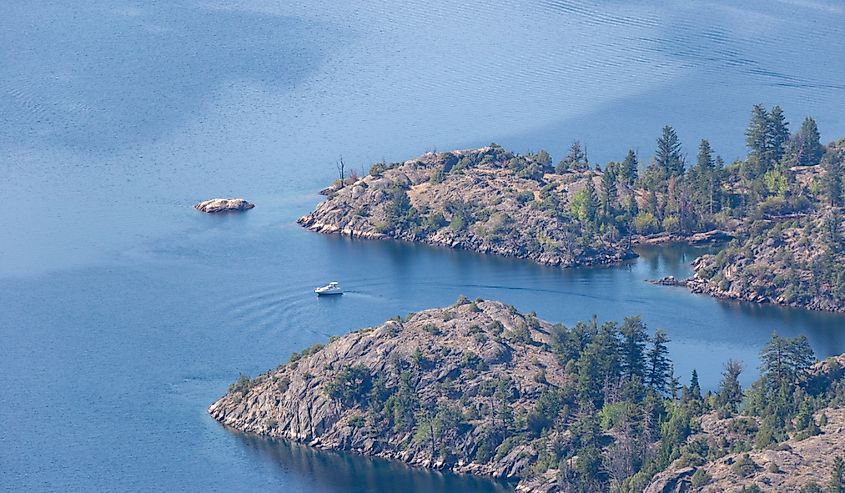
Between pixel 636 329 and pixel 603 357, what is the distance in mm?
4657

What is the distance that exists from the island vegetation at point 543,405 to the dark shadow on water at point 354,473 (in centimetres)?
110

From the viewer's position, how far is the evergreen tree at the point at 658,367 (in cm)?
19050

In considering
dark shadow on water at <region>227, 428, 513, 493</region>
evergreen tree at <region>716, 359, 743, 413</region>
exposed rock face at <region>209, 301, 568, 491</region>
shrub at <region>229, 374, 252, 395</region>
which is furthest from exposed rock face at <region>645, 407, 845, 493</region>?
shrub at <region>229, 374, 252, 395</region>

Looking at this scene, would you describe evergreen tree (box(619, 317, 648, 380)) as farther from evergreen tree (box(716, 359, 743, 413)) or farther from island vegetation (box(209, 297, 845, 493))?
evergreen tree (box(716, 359, 743, 413))

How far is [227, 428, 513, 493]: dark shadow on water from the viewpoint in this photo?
179375mm

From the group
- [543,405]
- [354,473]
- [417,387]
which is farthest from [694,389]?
[354,473]

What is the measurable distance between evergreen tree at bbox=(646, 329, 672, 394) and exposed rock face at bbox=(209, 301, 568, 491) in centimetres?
768

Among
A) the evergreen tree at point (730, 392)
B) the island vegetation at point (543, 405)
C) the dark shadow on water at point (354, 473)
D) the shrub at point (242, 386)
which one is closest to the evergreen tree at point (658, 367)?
the island vegetation at point (543, 405)

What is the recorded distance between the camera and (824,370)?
7372 inches

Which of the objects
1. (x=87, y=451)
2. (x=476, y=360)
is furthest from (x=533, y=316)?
(x=87, y=451)

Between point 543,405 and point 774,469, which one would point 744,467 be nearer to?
point 774,469

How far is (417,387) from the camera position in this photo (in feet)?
617

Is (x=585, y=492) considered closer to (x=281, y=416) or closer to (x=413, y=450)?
(x=413, y=450)

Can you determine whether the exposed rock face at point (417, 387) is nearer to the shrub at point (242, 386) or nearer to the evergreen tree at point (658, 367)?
the shrub at point (242, 386)
